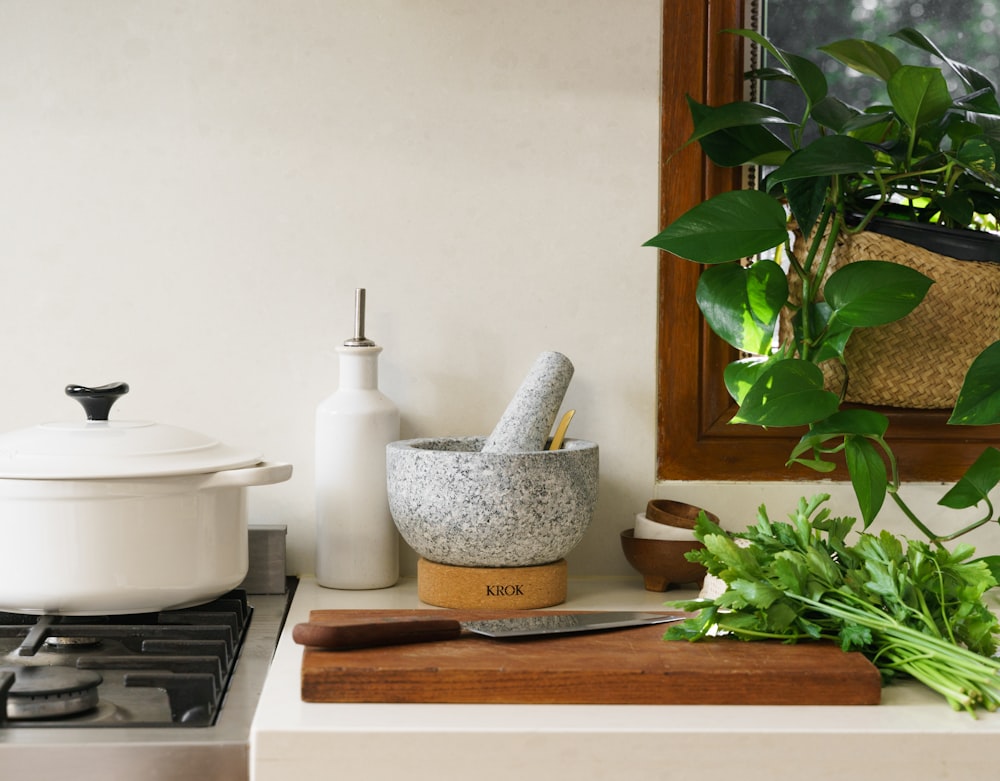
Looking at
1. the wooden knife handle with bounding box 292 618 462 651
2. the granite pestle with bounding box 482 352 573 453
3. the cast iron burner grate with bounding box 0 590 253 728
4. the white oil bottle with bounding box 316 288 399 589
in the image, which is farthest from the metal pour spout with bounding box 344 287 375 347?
the wooden knife handle with bounding box 292 618 462 651

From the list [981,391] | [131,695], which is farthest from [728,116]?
[131,695]

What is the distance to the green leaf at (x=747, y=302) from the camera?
122 cm

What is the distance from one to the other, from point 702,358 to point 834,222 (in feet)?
0.76

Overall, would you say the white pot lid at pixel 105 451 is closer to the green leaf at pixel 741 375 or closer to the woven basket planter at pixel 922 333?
the green leaf at pixel 741 375

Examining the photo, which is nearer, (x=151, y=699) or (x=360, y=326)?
(x=151, y=699)

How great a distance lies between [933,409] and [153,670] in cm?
98

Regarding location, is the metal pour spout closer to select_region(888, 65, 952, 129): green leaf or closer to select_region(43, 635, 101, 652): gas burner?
select_region(43, 635, 101, 652): gas burner

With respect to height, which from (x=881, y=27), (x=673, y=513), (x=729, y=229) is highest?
(x=881, y=27)

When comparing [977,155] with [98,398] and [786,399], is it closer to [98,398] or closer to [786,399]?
[786,399]

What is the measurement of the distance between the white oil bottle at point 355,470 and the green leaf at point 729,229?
1.25 feet

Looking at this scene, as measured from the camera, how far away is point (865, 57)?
3.93 feet

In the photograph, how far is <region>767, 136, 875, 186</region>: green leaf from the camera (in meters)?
1.13

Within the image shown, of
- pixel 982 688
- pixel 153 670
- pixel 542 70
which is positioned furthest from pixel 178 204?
pixel 982 688

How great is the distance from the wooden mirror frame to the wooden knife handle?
20.4 inches
